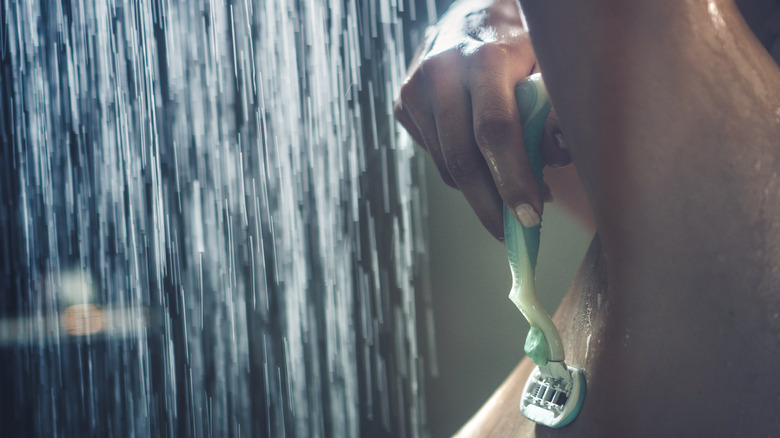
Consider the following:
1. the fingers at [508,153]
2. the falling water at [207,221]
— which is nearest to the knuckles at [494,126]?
the fingers at [508,153]

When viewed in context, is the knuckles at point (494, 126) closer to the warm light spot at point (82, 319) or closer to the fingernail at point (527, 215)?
the fingernail at point (527, 215)

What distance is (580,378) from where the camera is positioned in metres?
0.35

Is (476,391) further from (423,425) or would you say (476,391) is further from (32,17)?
(32,17)

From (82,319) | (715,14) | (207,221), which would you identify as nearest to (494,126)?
(715,14)

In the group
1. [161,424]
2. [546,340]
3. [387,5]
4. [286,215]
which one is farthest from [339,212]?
[546,340]

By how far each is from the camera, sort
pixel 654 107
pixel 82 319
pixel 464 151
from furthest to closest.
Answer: pixel 82 319, pixel 464 151, pixel 654 107

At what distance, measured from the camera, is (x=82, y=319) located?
5.20ft

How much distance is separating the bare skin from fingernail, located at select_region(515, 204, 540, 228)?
0.21ft

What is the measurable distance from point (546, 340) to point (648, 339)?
0.23ft

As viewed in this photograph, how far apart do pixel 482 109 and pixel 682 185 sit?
126 millimetres

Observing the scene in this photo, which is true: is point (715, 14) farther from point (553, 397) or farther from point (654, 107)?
point (553, 397)

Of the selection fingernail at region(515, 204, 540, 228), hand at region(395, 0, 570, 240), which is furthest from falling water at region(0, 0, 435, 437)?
fingernail at region(515, 204, 540, 228)

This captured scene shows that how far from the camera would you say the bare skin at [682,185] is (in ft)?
0.97

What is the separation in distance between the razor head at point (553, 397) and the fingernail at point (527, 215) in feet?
0.27
